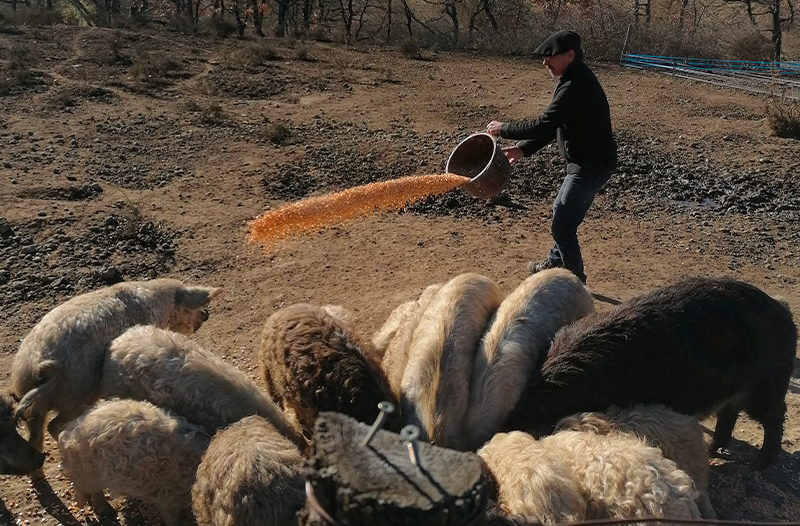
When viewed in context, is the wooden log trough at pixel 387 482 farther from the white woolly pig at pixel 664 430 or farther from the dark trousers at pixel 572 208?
the dark trousers at pixel 572 208

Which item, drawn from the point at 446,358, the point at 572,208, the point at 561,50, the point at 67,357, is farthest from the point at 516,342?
the point at 67,357

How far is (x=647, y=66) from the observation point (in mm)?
16516

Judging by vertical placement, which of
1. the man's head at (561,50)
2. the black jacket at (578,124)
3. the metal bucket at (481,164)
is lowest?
the metal bucket at (481,164)

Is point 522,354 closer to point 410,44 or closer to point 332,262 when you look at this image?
point 332,262

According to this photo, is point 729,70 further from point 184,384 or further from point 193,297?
point 184,384

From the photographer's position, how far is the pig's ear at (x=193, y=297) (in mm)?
5359

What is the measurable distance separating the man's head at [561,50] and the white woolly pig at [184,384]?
346 centimetres

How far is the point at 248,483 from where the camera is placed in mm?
3092

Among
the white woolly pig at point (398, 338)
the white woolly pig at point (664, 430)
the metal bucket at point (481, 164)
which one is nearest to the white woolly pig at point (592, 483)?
the white woolly pig at point (664, 430)

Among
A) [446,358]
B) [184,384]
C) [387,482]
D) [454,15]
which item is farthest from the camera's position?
[454,15]

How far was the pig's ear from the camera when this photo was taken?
17.6ft

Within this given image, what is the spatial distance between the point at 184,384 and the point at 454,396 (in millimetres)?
1618

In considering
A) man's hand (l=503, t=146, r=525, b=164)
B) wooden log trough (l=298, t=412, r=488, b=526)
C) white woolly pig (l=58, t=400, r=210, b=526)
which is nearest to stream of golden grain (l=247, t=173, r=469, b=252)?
man's hand (l=503, t=146, r=525, b=164)

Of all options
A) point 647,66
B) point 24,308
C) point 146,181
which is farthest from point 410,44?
point 24,308
